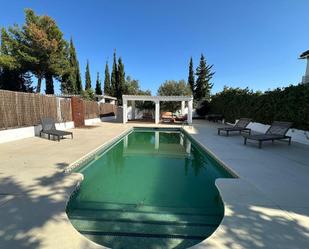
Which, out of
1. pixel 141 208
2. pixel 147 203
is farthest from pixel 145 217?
pixel 147 203

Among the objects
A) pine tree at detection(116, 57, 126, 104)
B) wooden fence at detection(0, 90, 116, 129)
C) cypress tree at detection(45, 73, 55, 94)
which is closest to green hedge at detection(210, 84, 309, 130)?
wooden fence at detection(0, 90, 116, 129)

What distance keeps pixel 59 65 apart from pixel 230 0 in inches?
936

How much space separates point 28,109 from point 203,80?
33612 millimetres

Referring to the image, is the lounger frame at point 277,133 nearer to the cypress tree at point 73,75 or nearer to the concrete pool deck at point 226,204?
the concrete pool deck at point 226,204

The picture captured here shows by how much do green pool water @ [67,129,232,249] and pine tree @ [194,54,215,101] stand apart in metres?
33.1

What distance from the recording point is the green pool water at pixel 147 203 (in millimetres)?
3144

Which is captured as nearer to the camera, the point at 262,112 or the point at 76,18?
the point at 262,112

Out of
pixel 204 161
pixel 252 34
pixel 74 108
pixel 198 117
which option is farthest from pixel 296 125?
pixel 198 117

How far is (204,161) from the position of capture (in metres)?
7.98

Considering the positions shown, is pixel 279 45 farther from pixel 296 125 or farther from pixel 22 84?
pixel 22 84

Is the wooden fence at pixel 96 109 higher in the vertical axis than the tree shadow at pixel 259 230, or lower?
higher

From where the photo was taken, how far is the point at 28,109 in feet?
35.0

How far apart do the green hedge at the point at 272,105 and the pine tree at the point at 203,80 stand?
745 inches

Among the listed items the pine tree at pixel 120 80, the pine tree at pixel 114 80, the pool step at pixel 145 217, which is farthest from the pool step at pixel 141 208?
the pine tree at pixel 114 80
